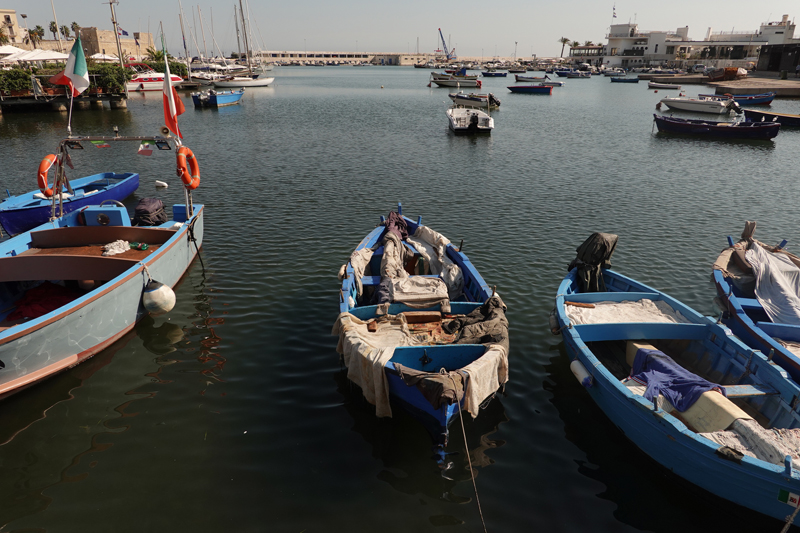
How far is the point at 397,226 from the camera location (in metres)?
16.4

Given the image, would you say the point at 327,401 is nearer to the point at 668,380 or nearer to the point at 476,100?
the point at 668,380

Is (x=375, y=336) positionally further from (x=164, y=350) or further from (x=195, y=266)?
(x=195, y=266)

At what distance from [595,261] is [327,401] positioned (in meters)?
8.54

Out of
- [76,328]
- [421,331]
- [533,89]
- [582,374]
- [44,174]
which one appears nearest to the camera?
[582,374]

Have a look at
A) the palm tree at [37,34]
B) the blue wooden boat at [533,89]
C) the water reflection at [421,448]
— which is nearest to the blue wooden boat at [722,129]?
the water reflection at [421,448]

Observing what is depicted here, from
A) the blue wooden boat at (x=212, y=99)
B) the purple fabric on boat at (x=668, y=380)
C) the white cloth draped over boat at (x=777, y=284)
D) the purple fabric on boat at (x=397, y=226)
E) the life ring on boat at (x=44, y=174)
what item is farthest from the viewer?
the blue wooden boat at (x=212, y=99)

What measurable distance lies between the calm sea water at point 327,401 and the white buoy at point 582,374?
1167 mm

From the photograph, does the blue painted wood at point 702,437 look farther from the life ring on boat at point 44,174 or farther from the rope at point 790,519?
the life ring on boat at point 44,174

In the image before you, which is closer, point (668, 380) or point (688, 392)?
point (688, 392)

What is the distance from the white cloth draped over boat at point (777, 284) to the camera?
12.0 meters

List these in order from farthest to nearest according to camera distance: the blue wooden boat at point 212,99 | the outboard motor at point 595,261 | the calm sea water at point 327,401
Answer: the blue wooden boat at point 212,99 < the outboard motor at point 595,261 < the calm sea water at point 327,401

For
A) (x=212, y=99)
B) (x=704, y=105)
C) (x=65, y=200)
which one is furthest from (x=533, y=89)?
(x=65, y=200)

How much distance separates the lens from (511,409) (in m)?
10.4

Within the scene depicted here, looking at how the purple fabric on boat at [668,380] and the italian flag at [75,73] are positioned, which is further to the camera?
the italian flag at [75,73]
